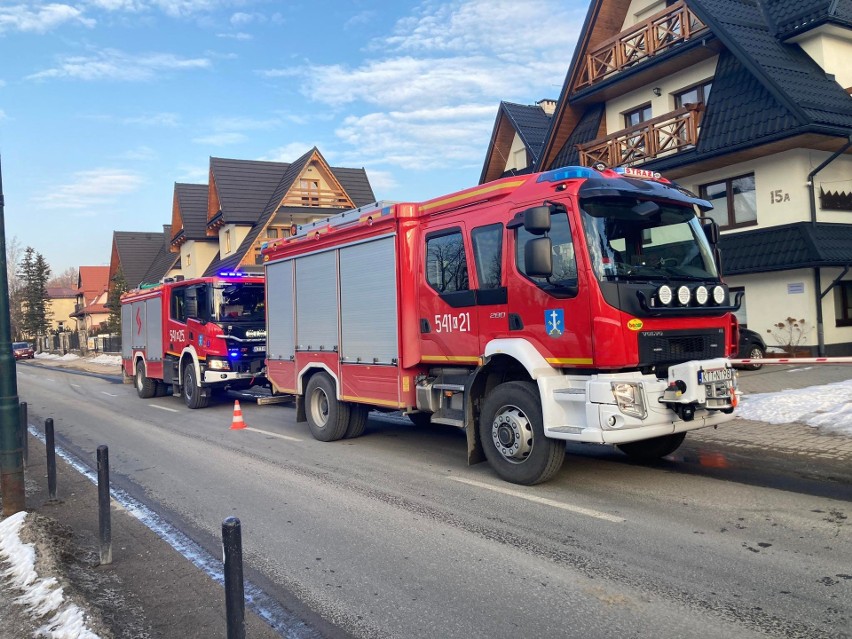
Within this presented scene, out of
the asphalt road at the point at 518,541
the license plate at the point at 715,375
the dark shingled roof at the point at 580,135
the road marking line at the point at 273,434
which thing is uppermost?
the dark shingled roof at the point at 580,135

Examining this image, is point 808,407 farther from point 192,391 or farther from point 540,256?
point 192,391

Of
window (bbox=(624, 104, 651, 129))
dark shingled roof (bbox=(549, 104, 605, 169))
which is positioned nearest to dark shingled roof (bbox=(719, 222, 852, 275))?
window (bbox=(624, 104, 651, 129))

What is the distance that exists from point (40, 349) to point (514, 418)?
78.7 metres

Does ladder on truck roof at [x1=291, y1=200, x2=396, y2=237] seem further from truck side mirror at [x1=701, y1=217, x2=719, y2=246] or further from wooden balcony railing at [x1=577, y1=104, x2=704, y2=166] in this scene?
wooden balcony railing at [x1=577, y1=104, x2=704, y2=166]

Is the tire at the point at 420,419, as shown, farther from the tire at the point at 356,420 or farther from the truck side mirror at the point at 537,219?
the truck side mirror at the point at 537,219

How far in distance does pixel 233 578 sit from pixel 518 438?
159 inches

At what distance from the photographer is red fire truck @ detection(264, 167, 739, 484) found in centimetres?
619

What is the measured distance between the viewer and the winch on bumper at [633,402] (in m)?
5.99

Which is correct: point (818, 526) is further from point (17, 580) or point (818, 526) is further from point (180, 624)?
point (17, 580)

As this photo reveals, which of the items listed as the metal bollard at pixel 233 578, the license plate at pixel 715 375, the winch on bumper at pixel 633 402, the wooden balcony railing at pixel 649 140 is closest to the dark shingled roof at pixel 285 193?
the wooden balcony railing at pixel 649 140

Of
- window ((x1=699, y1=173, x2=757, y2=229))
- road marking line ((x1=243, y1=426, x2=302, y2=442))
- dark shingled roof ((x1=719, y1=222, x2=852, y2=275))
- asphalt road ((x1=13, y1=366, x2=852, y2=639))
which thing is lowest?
road marking line ((x1=243, y1=426, x2=302, y2=442))

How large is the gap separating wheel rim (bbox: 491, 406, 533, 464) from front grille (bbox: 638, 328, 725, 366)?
132 centimetres

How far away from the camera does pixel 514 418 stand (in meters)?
6.77

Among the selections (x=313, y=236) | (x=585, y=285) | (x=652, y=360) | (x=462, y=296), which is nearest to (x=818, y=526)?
(x=652, y=360)
